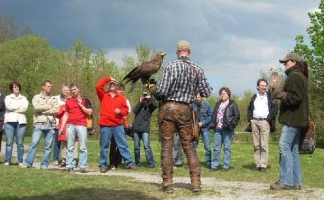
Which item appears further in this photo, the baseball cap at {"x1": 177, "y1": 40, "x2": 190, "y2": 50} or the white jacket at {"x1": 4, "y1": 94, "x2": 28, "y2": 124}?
the white jacket at {"x1": 4, "y1": 94, "x2": 28, "y2": 124}

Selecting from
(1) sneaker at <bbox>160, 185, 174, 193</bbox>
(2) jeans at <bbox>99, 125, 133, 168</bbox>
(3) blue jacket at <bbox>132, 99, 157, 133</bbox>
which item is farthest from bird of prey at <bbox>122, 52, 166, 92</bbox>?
(3) blue jacket at <bbox>132, 99, 157, 133</bbox>

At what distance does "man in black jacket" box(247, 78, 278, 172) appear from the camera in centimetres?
1435

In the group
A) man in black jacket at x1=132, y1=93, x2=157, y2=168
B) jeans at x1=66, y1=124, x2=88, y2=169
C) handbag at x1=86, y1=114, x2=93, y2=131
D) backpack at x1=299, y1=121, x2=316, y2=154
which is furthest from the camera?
man in black jacket at x1=132, y1=93, x2=157, y2=168

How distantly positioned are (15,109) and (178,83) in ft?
22.3

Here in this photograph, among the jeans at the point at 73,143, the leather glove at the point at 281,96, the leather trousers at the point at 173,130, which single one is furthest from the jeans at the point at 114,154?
Result: the leather glove at the point at 281,96

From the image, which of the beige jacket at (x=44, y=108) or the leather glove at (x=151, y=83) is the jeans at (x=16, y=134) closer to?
the beige jacket at (x=44, y=108)

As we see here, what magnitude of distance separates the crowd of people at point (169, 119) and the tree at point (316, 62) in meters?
24.8

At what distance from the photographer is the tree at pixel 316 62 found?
38.8 meters

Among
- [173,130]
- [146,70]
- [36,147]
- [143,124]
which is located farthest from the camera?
[143,124]

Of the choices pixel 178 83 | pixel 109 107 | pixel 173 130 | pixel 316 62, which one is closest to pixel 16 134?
pixel 109 107

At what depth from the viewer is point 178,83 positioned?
8.84 metres

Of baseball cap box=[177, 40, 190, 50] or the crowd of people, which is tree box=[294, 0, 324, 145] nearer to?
the crowd of people

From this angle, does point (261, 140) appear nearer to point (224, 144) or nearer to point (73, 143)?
point (224, 144)

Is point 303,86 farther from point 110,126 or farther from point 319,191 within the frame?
point 110,126
